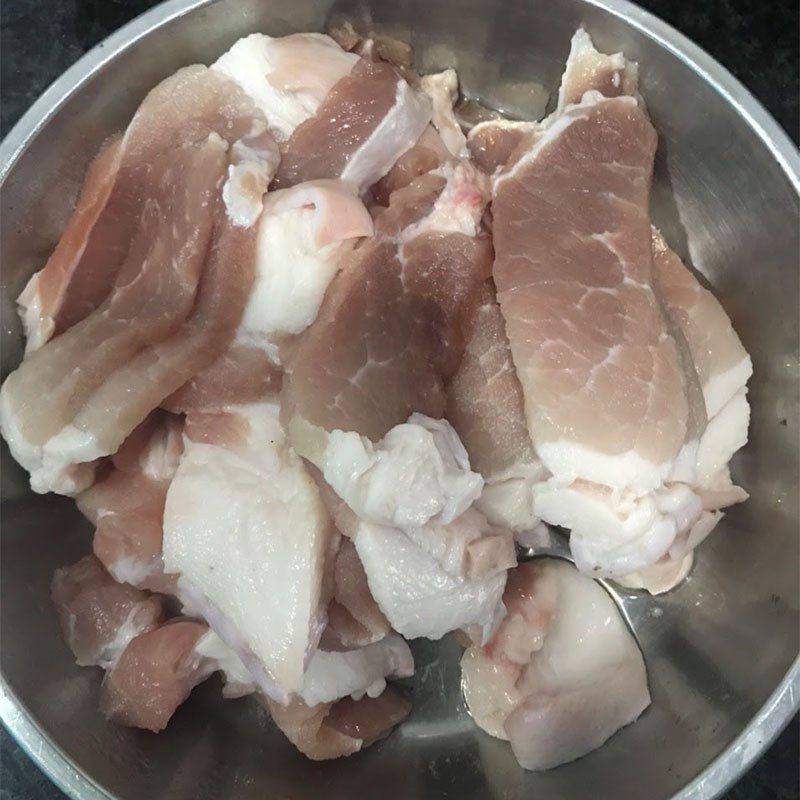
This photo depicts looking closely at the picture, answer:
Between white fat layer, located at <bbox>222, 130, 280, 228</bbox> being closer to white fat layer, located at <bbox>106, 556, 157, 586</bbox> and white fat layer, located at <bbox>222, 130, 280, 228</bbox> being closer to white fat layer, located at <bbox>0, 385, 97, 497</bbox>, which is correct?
white fat layer, located at <bbox>0, 385, 97, 497</bbox>

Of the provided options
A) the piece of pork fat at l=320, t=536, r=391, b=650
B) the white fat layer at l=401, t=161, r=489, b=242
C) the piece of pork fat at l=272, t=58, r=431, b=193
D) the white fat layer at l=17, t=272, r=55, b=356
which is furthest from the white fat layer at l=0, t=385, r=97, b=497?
the white fat layer at l=401, t=161, r=489, b=242

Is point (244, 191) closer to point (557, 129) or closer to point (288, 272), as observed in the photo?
point (288, 272)

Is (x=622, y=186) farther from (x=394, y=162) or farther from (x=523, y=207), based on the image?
(x=394, y=162)

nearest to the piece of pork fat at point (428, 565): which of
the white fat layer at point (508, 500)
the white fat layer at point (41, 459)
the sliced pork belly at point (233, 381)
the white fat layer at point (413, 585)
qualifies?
the white fat layer at point (413, 585)

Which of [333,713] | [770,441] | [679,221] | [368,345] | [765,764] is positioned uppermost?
[368,345]

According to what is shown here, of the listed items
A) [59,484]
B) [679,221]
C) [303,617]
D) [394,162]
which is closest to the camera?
[303,617]

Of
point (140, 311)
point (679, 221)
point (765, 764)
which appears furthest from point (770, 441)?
point (140, 311)
